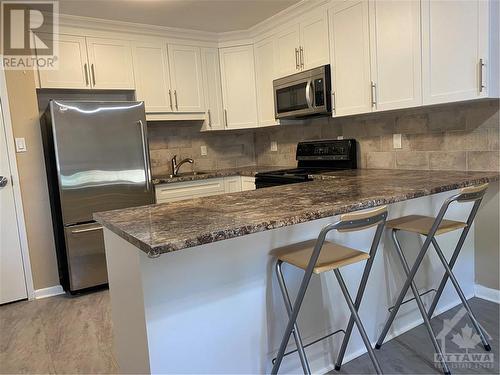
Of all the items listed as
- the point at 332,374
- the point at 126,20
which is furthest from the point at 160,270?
the point at 126,20

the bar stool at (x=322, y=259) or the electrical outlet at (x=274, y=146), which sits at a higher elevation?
the electrical outlet at (x=274, y=146)

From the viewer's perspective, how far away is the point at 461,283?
2410mm

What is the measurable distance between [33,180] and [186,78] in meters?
1.73

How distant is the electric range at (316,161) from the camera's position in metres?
3.13

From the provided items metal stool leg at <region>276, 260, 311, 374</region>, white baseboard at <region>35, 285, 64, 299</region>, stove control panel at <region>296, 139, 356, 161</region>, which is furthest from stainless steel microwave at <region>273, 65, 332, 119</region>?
white baseboard at <region>35, 285, 64, 299</region>

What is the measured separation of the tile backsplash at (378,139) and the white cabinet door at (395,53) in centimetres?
27

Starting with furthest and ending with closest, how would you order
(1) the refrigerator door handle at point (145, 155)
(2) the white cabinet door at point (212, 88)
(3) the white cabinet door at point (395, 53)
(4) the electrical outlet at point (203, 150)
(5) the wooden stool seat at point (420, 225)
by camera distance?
(4) the electrical outlet at point (203, 150) < (2) the white cabinet door at point (212, 88) < (1) the refrigerator door handle at point (145, 155) < (3) the white cabinet door at point (395, 53) < (5) the wooden stool seat at point (420, 225)

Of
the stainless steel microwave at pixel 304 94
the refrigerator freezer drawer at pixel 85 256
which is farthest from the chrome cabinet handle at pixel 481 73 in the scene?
the refrigerator freezer drawer at pixel 85 256

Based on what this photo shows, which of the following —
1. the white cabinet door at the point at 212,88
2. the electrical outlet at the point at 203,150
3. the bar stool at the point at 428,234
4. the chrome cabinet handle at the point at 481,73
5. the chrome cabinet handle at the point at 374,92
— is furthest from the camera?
the electrical outlet at the point at 203,150

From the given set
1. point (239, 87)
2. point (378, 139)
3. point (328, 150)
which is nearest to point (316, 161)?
point (328, 150)

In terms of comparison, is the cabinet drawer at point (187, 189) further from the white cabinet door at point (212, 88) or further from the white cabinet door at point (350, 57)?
the white cabinet door at point (350, 57)

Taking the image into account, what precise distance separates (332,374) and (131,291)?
109 centimetres

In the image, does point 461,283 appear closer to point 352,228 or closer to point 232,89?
point 352,228

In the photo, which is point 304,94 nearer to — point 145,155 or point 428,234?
point 145,155
